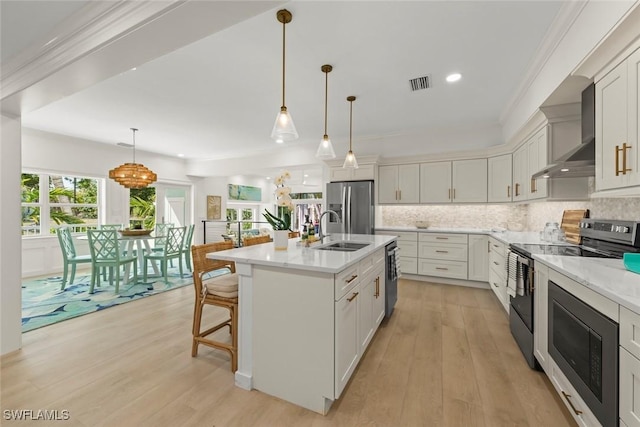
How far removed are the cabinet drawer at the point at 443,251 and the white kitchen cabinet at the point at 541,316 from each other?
2.35 m

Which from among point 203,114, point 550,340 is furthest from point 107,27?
point 550,340

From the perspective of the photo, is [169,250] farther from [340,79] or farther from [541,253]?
[541,253]

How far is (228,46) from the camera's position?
234 cm

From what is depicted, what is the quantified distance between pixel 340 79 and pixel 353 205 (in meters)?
2.47

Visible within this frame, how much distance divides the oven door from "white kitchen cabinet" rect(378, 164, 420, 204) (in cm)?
262

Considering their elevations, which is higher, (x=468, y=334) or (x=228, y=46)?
(x=228, y=46)

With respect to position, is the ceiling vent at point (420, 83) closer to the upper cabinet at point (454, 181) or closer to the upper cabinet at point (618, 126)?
the upper cabinet at point (618, 126)

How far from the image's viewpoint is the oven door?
205cm

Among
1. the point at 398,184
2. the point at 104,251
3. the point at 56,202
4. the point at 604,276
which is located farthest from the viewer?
the point at 56,202

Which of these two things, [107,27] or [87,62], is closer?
[107,27]

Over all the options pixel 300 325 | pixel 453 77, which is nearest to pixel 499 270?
pixel 453 77

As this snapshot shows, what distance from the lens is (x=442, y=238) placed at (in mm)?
4402

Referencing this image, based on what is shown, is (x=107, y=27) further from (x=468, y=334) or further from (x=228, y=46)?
(x=468, y=334)

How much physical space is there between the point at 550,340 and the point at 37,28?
4.17 metres
